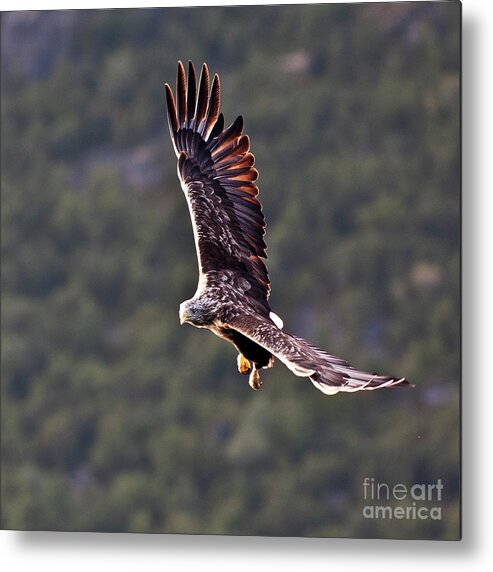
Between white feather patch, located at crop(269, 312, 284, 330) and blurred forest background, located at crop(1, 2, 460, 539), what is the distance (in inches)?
3.5

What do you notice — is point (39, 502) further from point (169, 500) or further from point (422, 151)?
point (422, 151)

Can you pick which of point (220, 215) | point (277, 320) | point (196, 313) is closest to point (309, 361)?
point (277, 320)

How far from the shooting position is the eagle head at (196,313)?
7.68 m

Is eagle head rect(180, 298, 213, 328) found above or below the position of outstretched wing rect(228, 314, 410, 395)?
above

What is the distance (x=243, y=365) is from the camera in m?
7.91

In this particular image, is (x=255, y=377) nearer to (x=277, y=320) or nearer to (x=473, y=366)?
(x=277, y=320)

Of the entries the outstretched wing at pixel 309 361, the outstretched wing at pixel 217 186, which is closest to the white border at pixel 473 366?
the outstretched wing at pixel 309 361

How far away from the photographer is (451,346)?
7.69 metres

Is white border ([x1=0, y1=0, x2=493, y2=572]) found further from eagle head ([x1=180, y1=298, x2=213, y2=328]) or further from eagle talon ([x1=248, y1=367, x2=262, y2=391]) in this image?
eagle head ([x1=180, y1=298, x2=213, y2=328])

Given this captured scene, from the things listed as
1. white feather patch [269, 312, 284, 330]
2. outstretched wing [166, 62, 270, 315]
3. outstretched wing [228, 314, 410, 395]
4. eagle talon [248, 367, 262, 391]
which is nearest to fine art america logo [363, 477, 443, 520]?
outstretched wing [228, 314, 410, 395]

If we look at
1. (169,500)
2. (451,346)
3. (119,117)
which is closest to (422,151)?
(451,346)

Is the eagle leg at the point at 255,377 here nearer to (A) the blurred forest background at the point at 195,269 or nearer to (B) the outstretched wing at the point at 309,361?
(A) the blurred forest background at the point at 195,269

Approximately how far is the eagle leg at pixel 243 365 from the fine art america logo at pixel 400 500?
722mm

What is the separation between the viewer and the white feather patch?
768cm
